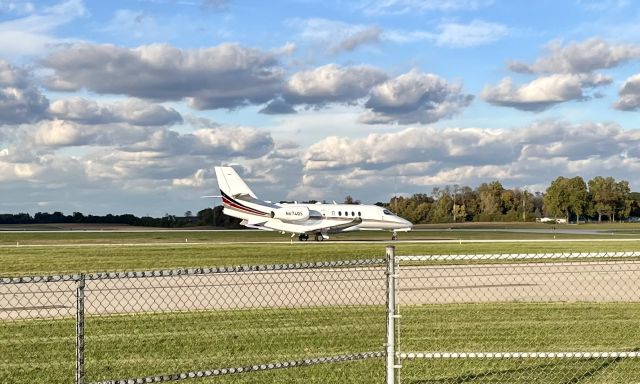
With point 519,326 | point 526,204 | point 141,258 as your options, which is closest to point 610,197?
point 526,204

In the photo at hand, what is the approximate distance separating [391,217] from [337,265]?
46802mm

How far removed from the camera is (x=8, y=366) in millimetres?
9711

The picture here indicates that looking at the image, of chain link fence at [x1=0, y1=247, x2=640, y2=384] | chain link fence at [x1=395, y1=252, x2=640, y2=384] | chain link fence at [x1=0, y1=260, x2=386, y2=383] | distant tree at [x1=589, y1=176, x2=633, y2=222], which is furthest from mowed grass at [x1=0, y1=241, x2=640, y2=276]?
distant tree at [x1=589, y1=176, x2=633, y2=222]

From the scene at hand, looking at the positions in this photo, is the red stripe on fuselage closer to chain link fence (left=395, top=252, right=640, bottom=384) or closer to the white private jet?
the white private jet

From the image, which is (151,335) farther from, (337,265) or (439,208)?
(439,208)

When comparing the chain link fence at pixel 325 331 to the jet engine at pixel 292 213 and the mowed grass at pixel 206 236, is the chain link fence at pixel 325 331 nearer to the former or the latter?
the jet engine at pixel 292 213

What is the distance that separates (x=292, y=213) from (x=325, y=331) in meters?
39.6

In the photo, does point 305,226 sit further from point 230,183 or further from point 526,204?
point 526,204

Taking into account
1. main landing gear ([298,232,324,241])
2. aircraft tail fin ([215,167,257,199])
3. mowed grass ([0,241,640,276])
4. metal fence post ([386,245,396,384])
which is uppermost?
aircraft tail fin ([215,167,257,199])

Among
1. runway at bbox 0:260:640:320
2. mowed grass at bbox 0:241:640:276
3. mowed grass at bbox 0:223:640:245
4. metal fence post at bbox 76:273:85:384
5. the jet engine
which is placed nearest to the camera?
metal fence post at bbox 76:273:85:384

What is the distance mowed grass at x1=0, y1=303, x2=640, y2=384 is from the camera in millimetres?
9281

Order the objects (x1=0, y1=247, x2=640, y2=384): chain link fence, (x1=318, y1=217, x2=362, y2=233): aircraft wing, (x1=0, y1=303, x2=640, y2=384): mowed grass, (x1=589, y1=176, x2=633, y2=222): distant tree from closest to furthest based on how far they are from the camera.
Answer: (x1=0, y1=247, x2=640, y2=384): chain link fence
(x1=0, y1=303, x2=640, y2=384): mowed grass
(x1=318, y1=217, x2=362, y2=233): aircraft wing
(x1=589, y1=176, x2=633, y2=222): distant tree

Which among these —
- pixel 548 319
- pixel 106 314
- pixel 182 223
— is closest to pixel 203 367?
pixel 106 314

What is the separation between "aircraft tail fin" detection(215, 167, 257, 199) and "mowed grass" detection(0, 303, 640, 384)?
39.5m
